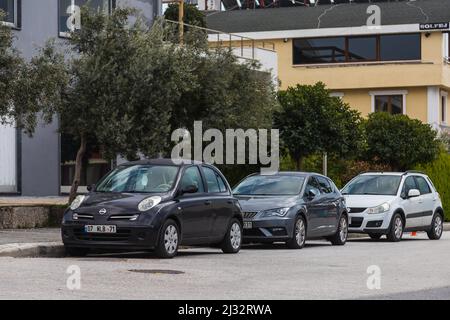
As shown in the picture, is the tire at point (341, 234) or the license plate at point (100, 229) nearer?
the license plate at point (100, 229)

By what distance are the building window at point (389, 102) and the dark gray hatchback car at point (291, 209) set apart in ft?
109

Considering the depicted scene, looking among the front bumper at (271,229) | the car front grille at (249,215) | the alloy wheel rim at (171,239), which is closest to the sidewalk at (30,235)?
the alloy wheel rim at (171,239)

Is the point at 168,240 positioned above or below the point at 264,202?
below

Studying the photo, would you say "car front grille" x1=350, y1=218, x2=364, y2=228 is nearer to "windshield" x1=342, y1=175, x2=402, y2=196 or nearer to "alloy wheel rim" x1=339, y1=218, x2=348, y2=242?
"windshield" x1=342, y1=175, x2=402, y2=196

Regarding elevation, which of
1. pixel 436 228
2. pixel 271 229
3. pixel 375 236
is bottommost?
pixel 375 236

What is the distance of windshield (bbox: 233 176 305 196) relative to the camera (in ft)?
78.6

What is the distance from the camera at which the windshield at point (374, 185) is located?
28391 millimetres

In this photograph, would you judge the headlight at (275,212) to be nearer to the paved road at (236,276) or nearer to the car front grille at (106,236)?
the paved road at (236,276)

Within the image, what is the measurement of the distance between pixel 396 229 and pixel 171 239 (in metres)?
10.1

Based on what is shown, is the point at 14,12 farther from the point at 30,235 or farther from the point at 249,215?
the point at 249,215

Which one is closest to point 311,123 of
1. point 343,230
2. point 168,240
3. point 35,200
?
point 343,230

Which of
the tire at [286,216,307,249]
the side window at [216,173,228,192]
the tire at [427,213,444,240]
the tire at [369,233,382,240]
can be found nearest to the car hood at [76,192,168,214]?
the side window at [216,173,228,192]

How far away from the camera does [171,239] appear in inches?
741
